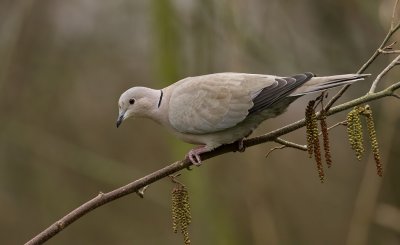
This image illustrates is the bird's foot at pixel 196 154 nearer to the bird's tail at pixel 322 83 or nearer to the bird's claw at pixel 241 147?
the bird's claw at pixel 241 147

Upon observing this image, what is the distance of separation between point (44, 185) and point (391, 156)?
301cm

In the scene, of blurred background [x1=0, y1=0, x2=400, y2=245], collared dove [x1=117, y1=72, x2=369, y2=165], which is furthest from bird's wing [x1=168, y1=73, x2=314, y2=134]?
blurred background [x1=0, y1=0, x2=400, y2=245]

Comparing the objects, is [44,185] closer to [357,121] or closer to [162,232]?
[162,232]

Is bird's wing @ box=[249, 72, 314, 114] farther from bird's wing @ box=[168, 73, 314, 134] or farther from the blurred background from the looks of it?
the blurred background

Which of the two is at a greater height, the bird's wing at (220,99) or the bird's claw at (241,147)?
the bird's wing at (220,99)

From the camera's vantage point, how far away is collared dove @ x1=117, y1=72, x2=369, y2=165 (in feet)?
9.93

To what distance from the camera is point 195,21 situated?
530 cm

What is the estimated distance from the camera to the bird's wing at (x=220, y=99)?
3090 mm

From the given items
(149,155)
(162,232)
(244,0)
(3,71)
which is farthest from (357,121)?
(162,232)

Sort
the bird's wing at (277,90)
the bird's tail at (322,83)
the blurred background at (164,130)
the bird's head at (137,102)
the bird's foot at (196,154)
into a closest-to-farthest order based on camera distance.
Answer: the bird's tail at (322,83) → the bird's wing at (277,90) → the bird's foot at (196,154) → the bird's head at (137,102) → the blurred background at (164,130)

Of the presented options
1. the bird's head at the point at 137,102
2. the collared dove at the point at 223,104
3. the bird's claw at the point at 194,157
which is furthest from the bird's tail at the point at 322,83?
the bird's head at the point at 137,102

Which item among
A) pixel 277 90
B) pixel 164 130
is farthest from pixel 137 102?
pixel 164 130

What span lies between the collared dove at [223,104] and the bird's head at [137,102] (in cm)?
2

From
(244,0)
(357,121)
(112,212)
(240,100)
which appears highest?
(244,0)
